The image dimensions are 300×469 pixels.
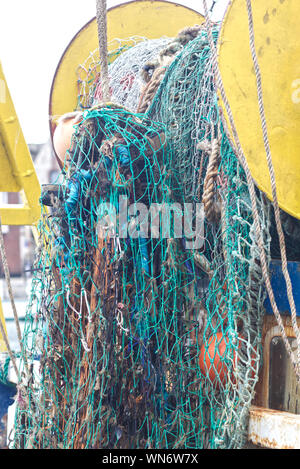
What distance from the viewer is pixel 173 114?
9.80 ft

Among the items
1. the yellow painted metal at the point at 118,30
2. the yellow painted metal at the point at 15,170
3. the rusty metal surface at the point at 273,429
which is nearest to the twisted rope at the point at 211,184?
the rusty metal surface at the point at 273,429

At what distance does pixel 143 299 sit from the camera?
2.55m

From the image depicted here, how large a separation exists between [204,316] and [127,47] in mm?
2869

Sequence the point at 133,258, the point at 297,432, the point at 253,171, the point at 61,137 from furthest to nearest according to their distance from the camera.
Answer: the point at 61,137 < the point at 133,258 < the point at 253,171 < the point at 297,432

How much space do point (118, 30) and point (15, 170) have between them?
65.6 inches

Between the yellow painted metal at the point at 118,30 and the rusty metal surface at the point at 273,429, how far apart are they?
131 inches

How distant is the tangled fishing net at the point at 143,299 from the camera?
2.43 m

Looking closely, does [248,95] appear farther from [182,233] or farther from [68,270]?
[68,270]

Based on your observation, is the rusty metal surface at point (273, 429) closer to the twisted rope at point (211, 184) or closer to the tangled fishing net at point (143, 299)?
the tangled fishing net at point (143, 299)

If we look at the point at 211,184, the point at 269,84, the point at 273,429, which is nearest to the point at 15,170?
the point at 211,184

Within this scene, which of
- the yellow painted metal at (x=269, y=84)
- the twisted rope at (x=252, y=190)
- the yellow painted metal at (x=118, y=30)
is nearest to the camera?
the twisted rope at (x=252, y=190)

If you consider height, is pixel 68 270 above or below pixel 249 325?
above

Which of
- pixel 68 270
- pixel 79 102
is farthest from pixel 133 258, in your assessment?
pixel 79 102

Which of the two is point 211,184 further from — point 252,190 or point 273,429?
point 273,429
